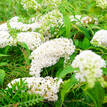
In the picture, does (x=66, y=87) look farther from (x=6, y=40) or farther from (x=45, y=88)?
(x=6, y=40)

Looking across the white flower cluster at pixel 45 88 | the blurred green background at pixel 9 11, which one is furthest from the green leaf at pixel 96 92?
the blurred green background at pixel 9 11

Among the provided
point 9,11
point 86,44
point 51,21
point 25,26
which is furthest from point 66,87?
point 9,11

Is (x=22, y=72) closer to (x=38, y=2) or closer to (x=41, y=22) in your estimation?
(x=41, y=22)

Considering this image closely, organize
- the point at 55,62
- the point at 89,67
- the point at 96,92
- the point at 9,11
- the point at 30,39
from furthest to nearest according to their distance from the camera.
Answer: the point at 9,11 → the point at 30,39 → the point at 55,62 → the point at 96,92 → the point at 89,67

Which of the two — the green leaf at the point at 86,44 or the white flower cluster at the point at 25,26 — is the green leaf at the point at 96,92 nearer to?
the green leaf at the point at 86,44

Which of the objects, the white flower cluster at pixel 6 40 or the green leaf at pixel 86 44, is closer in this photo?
the green leaf at pixel 86 44

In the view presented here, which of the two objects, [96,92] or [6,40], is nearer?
[96,92]
